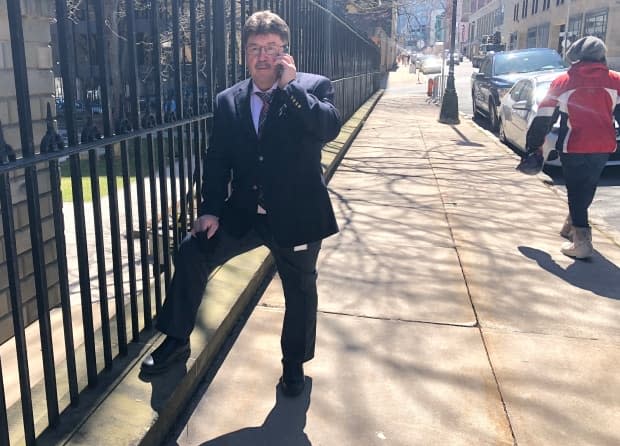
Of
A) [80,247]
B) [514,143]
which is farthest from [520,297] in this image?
[514,143]

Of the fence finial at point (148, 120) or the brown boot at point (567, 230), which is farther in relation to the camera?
the brown boot at point (567, 230)

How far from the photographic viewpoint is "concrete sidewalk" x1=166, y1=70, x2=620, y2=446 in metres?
2.98

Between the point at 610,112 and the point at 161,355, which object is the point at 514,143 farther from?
the point at 161,355

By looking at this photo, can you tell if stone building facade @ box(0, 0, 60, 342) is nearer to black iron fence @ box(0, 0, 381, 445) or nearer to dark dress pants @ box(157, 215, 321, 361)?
black iron fence @ box(0, 0, 381, 445)

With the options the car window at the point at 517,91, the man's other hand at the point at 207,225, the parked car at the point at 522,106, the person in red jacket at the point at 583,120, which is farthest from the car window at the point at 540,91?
the man's other hand at the point at 207,225

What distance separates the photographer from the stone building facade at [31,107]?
4145 mm

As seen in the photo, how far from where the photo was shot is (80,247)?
274 centimetres

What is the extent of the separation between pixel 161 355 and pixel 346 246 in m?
2.92

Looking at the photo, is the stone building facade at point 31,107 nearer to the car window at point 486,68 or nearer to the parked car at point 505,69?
the parked car at point 505,69

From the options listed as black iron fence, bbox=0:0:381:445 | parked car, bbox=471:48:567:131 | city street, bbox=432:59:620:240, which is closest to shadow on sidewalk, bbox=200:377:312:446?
black iron fence, bbox=0:0:381:445

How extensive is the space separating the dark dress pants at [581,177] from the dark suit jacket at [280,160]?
321 centimetres

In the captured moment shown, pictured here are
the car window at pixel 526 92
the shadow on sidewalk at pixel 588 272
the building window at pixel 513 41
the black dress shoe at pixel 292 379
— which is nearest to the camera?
the black dress shoe at pixel 292 379

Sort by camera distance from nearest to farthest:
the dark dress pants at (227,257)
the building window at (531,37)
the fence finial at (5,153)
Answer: the fence finial at (5,153) → the dark dress pants at (227,257) → the building window at (531,37)

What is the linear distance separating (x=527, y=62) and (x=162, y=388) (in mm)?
15033
